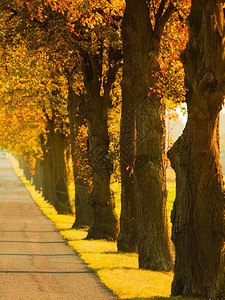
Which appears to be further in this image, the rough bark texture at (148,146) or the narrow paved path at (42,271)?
the rough bark texture at (148,146)

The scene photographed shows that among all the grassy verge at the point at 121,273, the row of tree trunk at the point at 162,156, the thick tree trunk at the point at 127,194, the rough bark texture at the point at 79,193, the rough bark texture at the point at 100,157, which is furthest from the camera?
the rough bark texture at the point at 79,193

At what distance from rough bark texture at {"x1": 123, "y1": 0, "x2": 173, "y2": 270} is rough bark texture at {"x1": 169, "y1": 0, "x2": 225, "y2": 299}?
5338 mm

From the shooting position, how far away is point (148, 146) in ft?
55.1

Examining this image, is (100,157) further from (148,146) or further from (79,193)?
(148,146)

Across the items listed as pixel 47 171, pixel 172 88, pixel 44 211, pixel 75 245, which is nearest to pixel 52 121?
pixel 44 211

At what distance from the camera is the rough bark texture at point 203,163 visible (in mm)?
Result: 10594

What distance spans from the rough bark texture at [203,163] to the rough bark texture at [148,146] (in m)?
5.34

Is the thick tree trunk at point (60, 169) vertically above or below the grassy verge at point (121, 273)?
above

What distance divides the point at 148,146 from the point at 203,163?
19.0 feet

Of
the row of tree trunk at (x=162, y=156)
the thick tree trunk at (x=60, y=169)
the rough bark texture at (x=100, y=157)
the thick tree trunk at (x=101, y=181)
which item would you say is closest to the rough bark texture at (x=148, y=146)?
the row of tree trunk at (x=162, y=156)

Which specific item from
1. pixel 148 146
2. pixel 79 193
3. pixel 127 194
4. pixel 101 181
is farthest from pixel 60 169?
pixel 148 146

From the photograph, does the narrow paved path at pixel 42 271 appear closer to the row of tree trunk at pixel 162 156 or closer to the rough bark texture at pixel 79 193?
the row of tree trunk at pixel 162 156

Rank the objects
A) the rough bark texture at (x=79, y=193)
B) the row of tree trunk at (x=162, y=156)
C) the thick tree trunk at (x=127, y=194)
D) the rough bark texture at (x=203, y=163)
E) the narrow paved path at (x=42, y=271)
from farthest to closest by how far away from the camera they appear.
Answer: the rough bark texture at (x=79, y=193) < the thick tree trunk at (x=127, y=194) < the narrow paved path at (x=42, y=271) < the row of tree trunk at (x=162, y=156) < the rough bark texture at (x=203, y=163)

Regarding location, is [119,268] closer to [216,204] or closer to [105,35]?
[216,204]
